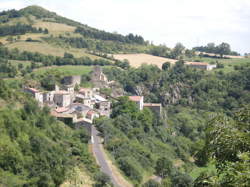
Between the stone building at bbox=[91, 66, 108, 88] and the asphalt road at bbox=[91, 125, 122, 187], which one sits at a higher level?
the stone building at bbox=[91, 66, 108, 88]

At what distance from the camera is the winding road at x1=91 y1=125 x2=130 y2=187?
2970 centimetres

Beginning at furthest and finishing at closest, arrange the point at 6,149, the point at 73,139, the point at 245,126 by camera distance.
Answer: the point at 73,139, the point at 6,149, the point at 245,126

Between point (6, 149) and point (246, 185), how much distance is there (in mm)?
20113

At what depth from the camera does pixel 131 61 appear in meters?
88.1

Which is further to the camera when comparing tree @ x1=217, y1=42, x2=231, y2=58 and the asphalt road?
tree @ x1=217, y1=42, x2=231, y2=58

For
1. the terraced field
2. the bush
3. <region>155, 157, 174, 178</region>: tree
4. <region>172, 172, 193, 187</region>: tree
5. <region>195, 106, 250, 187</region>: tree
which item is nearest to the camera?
<region>195, 106, 250, 187</region>: tree

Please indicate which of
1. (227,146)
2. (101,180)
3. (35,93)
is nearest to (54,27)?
(35,93)

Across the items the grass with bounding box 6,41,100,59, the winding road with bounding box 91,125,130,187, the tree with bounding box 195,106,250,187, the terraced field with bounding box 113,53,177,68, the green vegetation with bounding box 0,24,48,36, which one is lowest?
the winding road with bounding box 91,125,130,187

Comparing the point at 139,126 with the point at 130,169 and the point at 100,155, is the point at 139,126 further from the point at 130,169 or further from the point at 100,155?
the point at 130,169

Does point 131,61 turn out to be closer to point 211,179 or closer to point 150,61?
point 150,61

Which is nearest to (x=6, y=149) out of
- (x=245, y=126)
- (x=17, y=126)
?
(x=17, y=126)

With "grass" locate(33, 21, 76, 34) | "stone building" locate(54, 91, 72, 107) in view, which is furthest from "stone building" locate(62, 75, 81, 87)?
"grass" locate(33, 21, 76, 34)

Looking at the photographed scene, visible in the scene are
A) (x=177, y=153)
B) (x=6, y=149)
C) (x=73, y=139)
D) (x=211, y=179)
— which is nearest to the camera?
(x=211, y=179)

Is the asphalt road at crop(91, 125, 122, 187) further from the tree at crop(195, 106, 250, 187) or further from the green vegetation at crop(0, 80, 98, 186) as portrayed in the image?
the tree at crop(195, 106, 250, 187)
